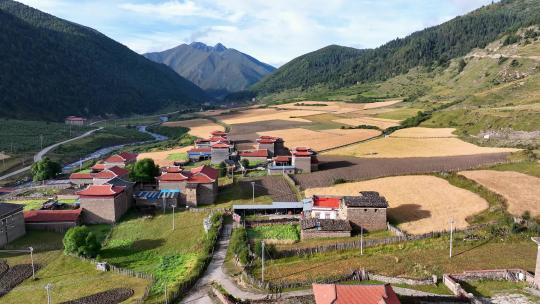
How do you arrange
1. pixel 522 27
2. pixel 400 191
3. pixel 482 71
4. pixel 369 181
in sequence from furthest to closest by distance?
pixel 522 27 < pixel 482 71 < pixel 369 181 < pixel 400 191

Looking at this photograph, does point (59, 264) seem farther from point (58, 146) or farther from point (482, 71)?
point (482, 71)

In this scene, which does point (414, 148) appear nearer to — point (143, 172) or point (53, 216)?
point (143, 172)

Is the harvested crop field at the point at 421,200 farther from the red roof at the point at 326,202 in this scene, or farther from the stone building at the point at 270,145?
the stone building at the point at 270,145

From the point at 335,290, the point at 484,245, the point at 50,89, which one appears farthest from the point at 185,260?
the point at 50,89

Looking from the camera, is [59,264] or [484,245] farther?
[59,264]

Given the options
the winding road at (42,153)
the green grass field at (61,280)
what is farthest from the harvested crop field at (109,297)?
the winding road at (42,153)

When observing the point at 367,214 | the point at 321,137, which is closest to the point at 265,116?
the point at 321,137

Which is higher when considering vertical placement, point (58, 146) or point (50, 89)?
point (50, 89)

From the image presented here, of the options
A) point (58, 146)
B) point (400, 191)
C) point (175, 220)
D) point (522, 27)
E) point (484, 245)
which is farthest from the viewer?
point (522, 27)
